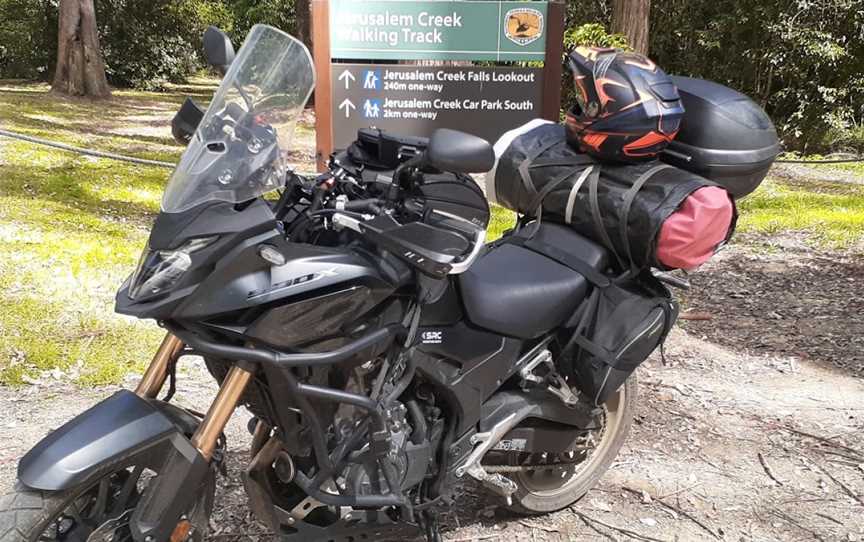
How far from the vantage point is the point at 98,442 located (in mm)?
2025

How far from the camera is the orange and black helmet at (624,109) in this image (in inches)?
111

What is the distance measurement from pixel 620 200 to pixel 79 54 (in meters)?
18.2

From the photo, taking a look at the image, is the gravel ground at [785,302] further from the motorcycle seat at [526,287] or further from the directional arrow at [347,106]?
the directional arrow at [347,106]

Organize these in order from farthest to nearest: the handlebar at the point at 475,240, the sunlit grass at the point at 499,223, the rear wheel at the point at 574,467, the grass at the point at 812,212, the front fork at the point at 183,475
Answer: the grass at the point at 812,212 → the sunlit grass at the point at 499,223 → the rear wheel at the point at 574,467 → the handlebar at the point at 475,240 → the front fork at the point at 183,475

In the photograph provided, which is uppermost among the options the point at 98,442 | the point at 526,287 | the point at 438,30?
the point at 438,30

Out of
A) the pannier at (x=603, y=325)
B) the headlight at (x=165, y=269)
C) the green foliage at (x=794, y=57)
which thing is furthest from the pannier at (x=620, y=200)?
the green foliage at (x=794, y=57)

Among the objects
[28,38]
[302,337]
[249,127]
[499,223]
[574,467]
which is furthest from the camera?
[28,38]

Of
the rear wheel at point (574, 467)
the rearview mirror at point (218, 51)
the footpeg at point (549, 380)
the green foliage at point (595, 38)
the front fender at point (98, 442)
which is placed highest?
the rearview mirror at point (218, 51)

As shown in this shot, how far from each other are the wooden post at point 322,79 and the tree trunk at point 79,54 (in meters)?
13.0

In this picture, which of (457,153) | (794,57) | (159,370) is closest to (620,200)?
(457,153)

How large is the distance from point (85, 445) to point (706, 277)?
5.58 meters

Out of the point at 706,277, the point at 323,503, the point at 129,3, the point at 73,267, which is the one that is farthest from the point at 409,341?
the point at 129,3

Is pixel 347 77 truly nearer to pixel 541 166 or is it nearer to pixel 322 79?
pixel 322 79

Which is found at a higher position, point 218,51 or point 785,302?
point 218,51
